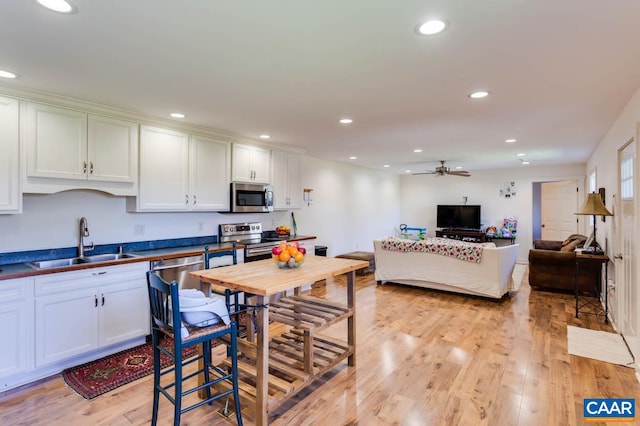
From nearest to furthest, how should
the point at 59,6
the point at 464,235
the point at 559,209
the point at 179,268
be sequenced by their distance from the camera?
1. the point at 59,6
2. the point at 179,268
3. the point at 559,209
4. the point at 464,235

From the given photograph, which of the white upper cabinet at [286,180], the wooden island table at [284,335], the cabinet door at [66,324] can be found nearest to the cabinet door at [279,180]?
the white upper cabinet at [286,180]

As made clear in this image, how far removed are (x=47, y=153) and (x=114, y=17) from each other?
6.04ft

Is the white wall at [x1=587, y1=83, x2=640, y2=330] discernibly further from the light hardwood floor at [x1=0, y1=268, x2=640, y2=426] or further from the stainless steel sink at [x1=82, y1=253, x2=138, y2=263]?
the stainless steel sink at [x1=82, y1=253, x2=138, y2=263]

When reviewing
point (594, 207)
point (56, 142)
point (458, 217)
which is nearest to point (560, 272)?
point (594, 207)

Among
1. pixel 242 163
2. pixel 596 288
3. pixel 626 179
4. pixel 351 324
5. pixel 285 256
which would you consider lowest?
pixel 596 288

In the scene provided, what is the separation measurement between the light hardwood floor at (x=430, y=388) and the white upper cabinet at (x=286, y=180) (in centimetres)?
235

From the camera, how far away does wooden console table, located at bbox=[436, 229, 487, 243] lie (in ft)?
27.0

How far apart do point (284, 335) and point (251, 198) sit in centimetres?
229

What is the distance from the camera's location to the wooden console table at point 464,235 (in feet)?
Answer: 27.0

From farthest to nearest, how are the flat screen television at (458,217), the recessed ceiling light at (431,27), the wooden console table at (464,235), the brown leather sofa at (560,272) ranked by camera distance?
the flat screen television at (458,217)
the wooden console table at (464,235)
the brown leather sofa at (560,272)
the recessed ceiling light at (431,27)

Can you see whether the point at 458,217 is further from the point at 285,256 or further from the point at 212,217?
the point at 285,256

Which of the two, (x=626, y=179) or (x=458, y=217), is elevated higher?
(x=626, y=179)

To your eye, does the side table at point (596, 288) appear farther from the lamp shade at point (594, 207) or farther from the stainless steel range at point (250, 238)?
the stainless steel range at point (250, 238)

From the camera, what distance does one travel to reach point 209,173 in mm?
4281
